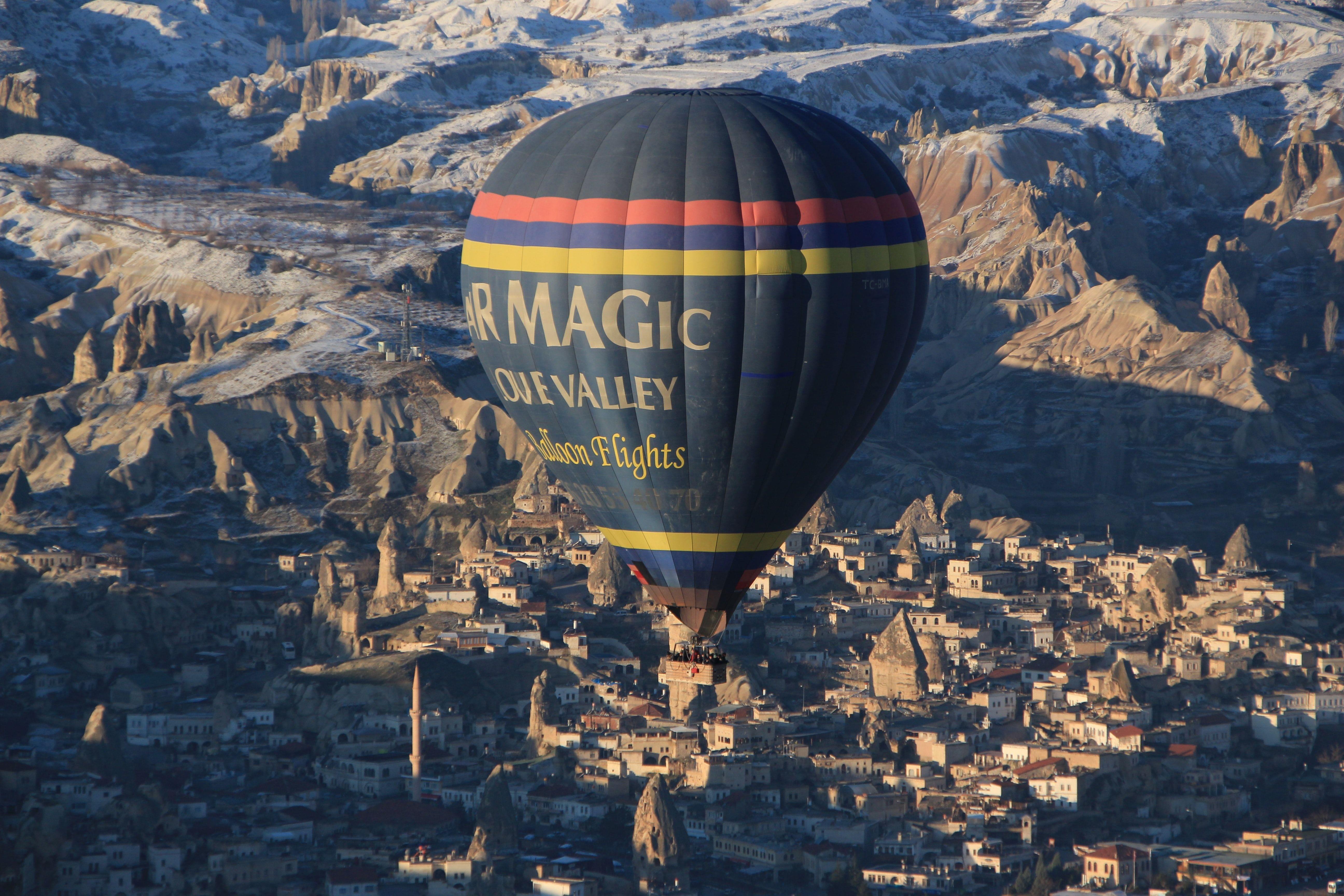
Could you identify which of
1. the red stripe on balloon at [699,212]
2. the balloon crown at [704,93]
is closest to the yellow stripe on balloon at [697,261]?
the red stripe on balloon at [699,212]

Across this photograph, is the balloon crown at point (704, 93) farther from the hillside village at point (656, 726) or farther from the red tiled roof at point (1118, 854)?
the red tiled roof at point (1118, 854)

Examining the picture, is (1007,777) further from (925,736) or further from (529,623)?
(529,623)

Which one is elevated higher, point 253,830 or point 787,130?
point 787,130

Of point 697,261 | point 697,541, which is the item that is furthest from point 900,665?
point 697,261

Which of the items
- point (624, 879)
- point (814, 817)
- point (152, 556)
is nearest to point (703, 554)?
point (624, 879)

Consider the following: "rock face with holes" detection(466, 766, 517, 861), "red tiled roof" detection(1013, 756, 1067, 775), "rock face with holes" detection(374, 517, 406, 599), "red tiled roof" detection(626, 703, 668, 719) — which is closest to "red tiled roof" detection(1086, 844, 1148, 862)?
"red tiled roof" detection(1013, 756, 1067, 775)

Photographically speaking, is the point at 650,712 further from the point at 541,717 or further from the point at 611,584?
the point at 611,584
